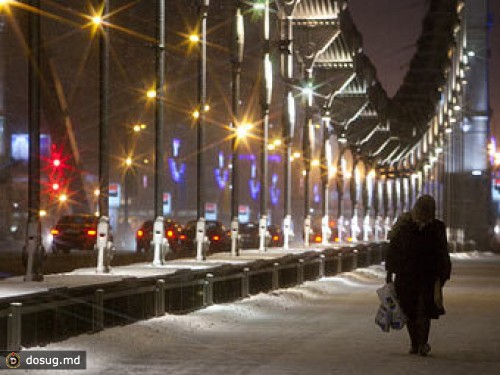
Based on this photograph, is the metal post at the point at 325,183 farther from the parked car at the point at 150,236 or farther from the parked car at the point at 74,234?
the parked car at the point at 74,234

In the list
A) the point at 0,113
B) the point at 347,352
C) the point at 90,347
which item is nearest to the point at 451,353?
the point at 347,352

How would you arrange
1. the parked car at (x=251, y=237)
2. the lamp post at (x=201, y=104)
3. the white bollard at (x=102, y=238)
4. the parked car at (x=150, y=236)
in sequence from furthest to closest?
the parked car at (x=251, y=237) → the parked car at (x=150, y=236) → the lamp post at (x=201, y=104) → the white bollard at (x=102, y=238)

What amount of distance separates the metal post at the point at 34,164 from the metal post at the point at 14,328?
961cm

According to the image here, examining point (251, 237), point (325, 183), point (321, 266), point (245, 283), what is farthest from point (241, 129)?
point (325, 183)

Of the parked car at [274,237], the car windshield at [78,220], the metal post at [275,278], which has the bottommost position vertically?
the metal post at [275,278]

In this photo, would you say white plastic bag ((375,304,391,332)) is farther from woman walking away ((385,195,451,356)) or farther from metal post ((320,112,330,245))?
metal post ((320,112,330,245))

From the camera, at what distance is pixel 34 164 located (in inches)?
1067

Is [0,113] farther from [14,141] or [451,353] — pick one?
[451,353]

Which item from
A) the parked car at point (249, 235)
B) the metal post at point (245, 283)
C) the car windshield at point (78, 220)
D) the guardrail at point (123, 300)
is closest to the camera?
the guardrail at point (123, 300)

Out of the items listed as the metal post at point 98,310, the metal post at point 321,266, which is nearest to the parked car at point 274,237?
the metal post at point 321,266

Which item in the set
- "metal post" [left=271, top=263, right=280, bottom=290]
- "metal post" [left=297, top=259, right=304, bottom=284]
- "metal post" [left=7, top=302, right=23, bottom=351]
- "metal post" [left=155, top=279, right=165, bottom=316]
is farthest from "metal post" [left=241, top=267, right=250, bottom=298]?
"metal post" [left=7, top=302, right=23, bottom=351]

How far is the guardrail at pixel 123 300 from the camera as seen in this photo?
55.5ft

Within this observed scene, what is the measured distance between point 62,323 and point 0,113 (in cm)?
9016

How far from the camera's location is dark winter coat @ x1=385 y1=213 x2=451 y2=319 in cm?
1769
